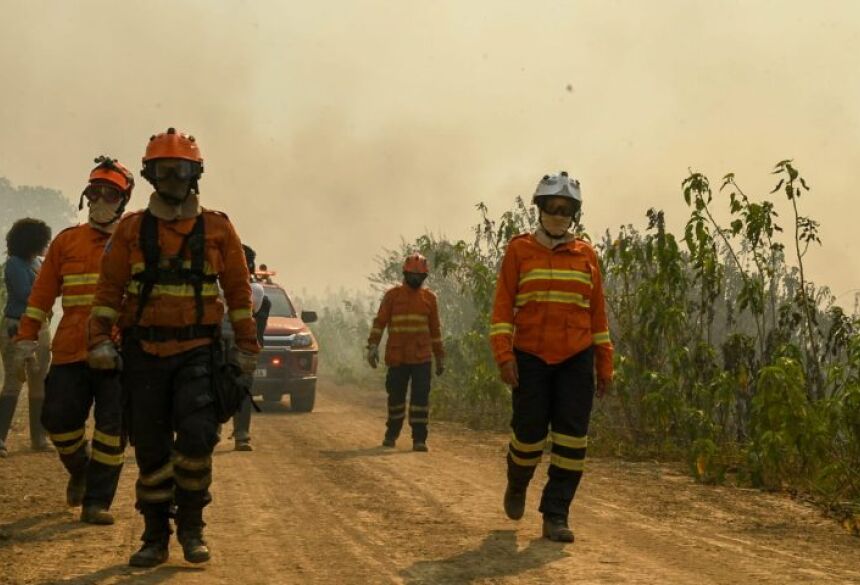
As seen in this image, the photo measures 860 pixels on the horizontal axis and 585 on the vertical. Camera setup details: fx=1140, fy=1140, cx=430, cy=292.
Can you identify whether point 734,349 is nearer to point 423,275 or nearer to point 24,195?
point 423,275

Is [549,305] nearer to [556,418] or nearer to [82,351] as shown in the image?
[556,418]

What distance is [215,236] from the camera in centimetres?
577

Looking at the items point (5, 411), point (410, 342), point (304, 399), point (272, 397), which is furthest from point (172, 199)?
point (272, 397)

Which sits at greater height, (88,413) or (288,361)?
(288,361)

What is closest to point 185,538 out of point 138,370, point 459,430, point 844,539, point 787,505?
point 138,370

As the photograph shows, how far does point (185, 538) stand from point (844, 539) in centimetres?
404

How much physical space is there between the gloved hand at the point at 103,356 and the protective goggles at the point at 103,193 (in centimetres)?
177

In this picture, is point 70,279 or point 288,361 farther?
point 288,361

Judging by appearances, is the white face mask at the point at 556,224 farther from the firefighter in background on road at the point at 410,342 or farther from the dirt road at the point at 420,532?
the firefighter in background on road at the point at 410,342

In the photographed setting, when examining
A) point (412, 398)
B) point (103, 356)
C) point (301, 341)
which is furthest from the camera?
point (301, 341)

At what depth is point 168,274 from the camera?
5.66 meters

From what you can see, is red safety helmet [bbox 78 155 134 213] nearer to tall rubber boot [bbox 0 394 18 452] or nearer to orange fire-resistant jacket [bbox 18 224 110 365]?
orange fire-resistant jacket [bbox 18 224 110 365]

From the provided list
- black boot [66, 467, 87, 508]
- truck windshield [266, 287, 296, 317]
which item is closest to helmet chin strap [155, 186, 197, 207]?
black boot [66, 467, 87, 508]

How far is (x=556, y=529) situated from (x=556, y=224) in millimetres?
1806
